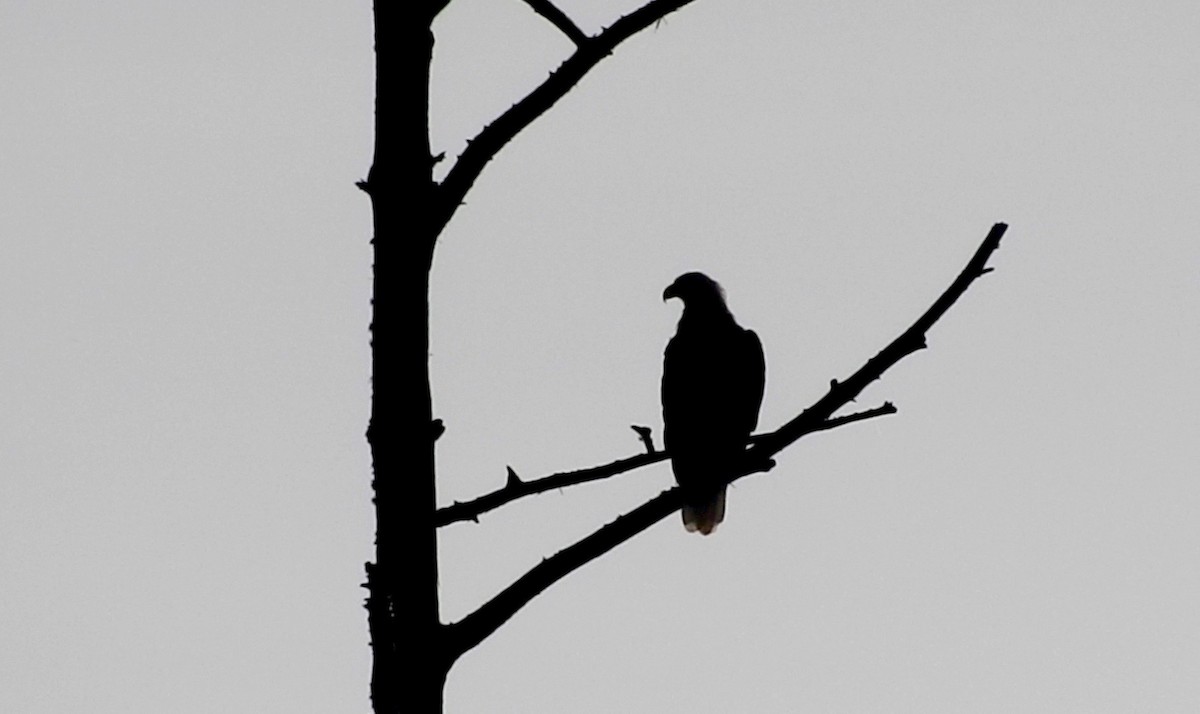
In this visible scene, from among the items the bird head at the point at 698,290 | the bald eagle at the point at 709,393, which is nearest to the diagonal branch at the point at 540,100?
the bald eagle at the point at 709,393

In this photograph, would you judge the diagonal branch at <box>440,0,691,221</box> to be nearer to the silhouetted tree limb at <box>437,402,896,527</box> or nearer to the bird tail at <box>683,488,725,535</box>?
the silhouetted tree limb at <box>437,402,896,527</box>

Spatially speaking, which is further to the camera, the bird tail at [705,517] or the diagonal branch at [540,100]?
the bird tail at [705,517]

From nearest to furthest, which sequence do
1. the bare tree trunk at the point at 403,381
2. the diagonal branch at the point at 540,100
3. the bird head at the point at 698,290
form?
the bare tree trunk at the point at 403,381, the diagonal branch at the point at 540,100, the bird head at the point at 698,290

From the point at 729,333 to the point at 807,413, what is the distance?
3.67 m

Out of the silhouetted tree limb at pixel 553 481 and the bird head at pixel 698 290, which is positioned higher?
the bird head at pixel 698 290

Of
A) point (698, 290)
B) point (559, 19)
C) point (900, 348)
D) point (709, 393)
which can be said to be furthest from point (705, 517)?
point (559, 19)

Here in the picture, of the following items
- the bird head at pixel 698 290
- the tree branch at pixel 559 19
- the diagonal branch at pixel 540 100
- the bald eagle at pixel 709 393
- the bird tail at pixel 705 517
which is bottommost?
the diagonal branch at pixel 540 100

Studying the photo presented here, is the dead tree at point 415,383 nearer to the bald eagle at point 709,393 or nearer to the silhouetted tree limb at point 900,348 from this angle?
the silhouetted tree limb at point 900,348

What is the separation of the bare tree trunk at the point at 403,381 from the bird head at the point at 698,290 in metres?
4.05

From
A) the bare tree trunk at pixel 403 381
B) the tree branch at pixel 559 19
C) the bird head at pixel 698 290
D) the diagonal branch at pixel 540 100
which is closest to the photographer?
the bare tree trunk at pixel 403 381

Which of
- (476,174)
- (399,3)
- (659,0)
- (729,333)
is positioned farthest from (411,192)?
(729,333)

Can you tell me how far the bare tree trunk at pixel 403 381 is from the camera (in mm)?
1845

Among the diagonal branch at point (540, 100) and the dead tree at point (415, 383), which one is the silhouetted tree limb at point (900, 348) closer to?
the dead tree at point (415, 383)

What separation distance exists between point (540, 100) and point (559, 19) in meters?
0.18
